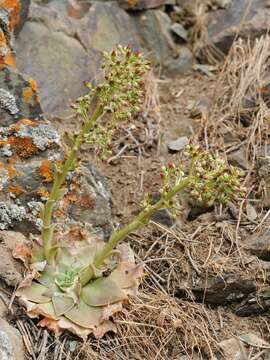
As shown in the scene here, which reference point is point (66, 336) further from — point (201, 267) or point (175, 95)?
point (175, 95)

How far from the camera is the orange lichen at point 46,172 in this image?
3221 millimetres

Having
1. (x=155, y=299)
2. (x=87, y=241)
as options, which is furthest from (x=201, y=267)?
(x=87, y=241)

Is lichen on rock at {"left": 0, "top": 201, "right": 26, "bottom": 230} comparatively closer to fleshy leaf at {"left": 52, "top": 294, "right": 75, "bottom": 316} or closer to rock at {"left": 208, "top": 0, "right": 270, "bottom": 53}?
fleshy leaf at {"left": 52, "top": 294, "right": 75, "bottom": 316}

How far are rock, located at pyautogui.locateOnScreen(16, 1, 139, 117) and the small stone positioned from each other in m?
0.39

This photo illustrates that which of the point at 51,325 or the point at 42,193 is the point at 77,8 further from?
the point at 51,325

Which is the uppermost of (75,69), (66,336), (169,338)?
(75,69)

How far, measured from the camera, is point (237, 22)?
486 centimetres

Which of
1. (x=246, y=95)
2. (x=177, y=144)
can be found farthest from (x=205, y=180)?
(x=246, y=95)

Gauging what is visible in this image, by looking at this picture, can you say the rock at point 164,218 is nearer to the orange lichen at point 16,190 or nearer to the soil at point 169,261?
the soil at point 169,261

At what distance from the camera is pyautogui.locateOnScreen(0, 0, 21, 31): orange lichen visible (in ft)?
12.1

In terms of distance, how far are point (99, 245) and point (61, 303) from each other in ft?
1.18

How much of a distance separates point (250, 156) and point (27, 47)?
1.47 metres

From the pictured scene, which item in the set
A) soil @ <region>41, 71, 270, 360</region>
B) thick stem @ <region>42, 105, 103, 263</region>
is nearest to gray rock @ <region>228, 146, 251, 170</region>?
soil @ <region>41, 71, 270, 360</region>

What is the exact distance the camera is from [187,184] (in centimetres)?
254
